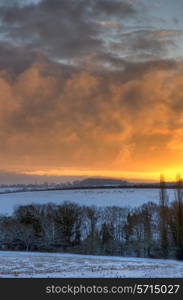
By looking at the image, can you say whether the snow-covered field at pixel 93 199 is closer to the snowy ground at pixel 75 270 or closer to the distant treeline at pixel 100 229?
the distant treeline at pixel 100 229

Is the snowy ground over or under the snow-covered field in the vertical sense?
under

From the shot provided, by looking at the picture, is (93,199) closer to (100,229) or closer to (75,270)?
(100,229)

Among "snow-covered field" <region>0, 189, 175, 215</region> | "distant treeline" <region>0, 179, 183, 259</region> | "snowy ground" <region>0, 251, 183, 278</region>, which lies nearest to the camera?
"snowy ground" <region>0, 251, 183, 278</region>

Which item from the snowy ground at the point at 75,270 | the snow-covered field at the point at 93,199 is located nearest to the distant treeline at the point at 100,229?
the snowy ground at the point at 75,270

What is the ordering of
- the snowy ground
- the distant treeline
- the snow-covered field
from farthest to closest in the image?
the snow-covered field → the distant treeline → the snowy ground

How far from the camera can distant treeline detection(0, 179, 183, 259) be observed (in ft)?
156

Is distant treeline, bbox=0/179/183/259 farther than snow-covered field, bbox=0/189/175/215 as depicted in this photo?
No

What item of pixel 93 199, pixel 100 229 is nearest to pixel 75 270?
pixel 100 229

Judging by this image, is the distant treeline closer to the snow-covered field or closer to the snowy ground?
the snowy ground

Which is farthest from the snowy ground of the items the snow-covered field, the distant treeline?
the snow-covered field

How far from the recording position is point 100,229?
171 ft

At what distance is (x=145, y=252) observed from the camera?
154ft

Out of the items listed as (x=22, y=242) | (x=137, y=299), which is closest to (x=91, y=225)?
(x=22, y=242)

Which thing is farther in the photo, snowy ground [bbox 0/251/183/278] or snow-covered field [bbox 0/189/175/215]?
snow-covered field [bbox 0/189/175/215]
